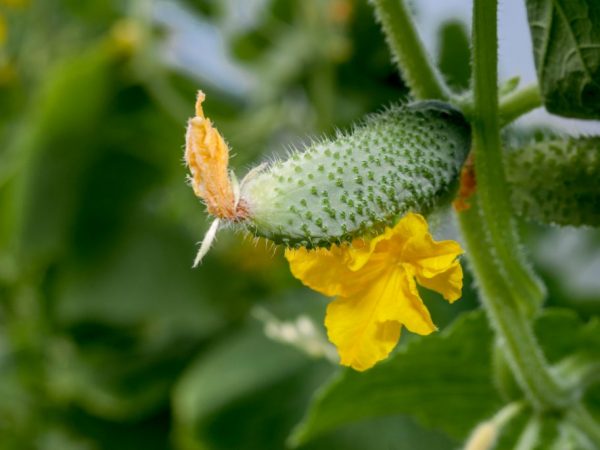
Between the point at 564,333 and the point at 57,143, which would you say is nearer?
the point at 564,333

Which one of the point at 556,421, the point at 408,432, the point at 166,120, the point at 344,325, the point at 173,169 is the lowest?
the point at 408,432

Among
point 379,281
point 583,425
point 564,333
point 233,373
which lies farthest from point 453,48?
point 379,281

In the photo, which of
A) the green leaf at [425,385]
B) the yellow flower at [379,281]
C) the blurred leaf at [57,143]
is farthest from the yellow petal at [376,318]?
the blurred leaf at [57,143]

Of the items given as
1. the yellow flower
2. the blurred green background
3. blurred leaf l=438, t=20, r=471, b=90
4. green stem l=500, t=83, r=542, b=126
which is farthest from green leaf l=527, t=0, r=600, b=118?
blurred leaf l=438, t=20, r=471, b=90

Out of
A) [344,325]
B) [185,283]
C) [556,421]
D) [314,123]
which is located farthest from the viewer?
[185,283]

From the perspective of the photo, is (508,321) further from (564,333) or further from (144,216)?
(144,216)

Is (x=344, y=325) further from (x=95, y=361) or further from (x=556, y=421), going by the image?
(x=95, y=361)

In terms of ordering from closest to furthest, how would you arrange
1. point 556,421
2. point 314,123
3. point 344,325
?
point 344,325, point 556,421, point 314,123

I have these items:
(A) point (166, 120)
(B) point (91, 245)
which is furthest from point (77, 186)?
(A) point (166, 120)
